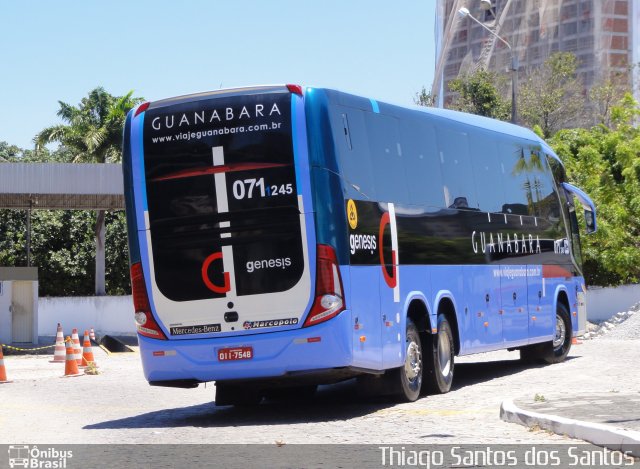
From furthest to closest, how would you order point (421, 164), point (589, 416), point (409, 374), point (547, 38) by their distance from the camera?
1. point (547, 38)
2. point (421, 164)
3. point (409, 374)
4. point (589, 416)

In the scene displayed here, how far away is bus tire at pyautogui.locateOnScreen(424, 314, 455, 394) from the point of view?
51.8ft

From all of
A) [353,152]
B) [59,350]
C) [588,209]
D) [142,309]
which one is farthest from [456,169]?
[59,350]

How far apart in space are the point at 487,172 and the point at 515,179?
5.51 feet

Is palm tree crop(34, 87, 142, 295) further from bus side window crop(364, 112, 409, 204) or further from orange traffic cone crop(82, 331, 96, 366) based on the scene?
bus side window crop(364, 112, 409, 204)

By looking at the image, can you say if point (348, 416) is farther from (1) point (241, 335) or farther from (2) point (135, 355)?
(2) point (135, 355)

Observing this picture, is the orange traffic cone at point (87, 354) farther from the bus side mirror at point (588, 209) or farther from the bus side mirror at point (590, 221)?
the bus side mirror at point (590, 221)

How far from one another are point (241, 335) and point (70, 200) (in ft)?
99.0

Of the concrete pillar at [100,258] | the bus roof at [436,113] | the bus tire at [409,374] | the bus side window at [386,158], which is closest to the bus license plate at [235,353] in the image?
the bus tire at [409,374]

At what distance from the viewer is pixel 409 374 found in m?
15.1

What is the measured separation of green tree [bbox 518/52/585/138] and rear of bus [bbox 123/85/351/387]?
6431cm

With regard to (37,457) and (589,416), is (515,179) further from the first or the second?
(37,457)

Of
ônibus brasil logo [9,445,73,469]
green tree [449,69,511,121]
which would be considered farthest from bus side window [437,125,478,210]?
green tree [449,69,511,121]

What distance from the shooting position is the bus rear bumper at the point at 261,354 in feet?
42.7

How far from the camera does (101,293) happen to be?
4641 cm
